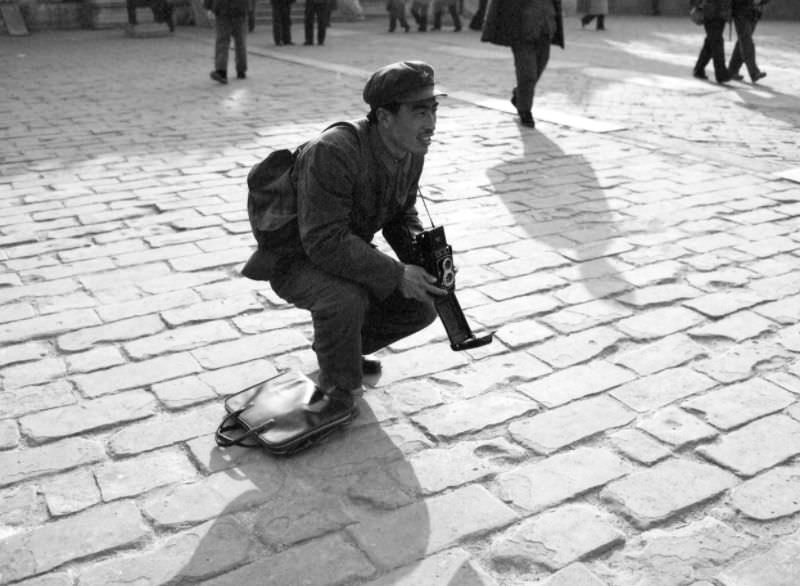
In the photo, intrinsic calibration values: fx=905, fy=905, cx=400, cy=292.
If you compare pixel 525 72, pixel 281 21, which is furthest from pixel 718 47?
pixel 281 21

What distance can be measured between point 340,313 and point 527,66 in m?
5.57

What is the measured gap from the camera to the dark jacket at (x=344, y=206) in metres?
2.94

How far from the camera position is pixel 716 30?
35.3 feet

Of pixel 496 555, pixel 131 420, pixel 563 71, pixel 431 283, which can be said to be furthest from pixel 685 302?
pixel 563 71

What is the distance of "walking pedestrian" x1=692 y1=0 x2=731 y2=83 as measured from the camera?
34.3 ft

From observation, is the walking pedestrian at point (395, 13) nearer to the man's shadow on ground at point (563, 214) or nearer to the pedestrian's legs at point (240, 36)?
the pedestrian's legs at point (240, 36)

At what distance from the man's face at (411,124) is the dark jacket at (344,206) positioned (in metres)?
0.08

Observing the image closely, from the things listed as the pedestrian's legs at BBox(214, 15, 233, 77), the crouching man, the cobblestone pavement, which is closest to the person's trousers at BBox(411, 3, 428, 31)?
the pedestrian's legs at BBox(214, 15, 233, 77)

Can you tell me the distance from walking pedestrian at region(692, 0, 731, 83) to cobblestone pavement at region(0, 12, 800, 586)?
11.4 ft

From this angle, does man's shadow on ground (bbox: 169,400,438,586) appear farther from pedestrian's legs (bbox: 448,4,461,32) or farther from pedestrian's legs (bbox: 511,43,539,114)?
pedestrian's legs (bbox: 448,4,461,32)

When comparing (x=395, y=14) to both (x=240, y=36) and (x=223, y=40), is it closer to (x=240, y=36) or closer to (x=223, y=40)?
(x=240, y=36)

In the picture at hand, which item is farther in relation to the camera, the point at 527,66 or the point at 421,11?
the point at 421,11

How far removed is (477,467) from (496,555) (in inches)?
18.3

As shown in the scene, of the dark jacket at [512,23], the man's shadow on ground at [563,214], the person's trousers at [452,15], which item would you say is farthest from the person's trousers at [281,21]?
the man's shadow on ground at [563,214]
